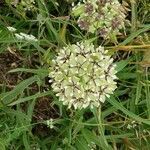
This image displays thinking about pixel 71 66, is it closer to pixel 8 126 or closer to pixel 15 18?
pixel 8 126

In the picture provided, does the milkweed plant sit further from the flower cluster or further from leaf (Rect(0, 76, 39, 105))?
leaf (Rect(0, 76, 39, 105))

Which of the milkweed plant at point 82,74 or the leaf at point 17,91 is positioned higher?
the milkweed plant at point 82,74

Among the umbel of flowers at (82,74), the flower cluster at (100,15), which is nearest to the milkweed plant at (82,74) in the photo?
the umbel of flowers at (82,74)

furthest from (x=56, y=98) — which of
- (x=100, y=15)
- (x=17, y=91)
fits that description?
(x=100, y=15)

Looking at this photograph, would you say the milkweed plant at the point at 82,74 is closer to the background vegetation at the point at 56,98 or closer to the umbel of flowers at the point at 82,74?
the umbel of flowers at the point at 82,74

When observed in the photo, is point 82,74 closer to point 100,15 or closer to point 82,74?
point 82,74

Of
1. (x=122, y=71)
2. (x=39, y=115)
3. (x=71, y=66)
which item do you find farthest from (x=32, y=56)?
(x=71, y=66)
